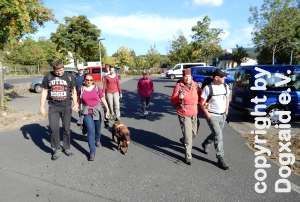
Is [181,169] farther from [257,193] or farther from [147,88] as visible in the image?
[147,88]

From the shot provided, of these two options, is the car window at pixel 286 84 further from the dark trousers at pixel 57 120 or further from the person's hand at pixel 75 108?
the dark trousers at pixel 57 120

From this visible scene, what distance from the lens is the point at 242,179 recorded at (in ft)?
11.7

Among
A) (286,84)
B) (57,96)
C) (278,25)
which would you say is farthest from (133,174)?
(278,25)

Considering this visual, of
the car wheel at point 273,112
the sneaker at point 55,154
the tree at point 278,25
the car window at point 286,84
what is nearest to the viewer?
the sneaker at point 55,154

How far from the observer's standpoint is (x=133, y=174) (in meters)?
3.75

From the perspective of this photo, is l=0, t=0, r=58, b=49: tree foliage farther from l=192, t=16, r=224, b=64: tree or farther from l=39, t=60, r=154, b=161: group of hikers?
l=192, t=16, r=224, b=64: tree

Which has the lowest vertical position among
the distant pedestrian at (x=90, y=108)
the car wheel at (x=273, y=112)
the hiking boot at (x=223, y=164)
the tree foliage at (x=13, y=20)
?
the hiking boot at (x=223, y=164)

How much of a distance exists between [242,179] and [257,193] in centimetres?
39

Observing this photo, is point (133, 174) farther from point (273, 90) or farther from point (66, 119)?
point (273, 90)

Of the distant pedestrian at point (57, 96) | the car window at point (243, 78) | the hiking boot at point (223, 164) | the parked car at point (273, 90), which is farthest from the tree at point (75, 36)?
the hiking boot at point (223, 164)

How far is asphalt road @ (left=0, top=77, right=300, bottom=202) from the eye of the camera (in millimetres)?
3139

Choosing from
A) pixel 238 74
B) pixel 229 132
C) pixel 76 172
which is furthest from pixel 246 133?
pixel 76 172

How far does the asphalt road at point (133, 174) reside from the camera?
124 inches

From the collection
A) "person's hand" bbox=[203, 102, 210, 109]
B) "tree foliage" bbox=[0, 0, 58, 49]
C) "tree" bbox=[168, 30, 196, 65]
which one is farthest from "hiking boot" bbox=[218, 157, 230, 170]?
"tree" bbox=[168, 30, 196, 65]
